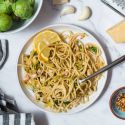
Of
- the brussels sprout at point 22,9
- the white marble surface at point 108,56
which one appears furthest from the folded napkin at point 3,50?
the brussels sprout at point 22,9

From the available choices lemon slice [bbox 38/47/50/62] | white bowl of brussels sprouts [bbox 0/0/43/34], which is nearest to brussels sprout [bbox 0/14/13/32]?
white bowl of brussels sprouts [bbox 0/0/43/34]

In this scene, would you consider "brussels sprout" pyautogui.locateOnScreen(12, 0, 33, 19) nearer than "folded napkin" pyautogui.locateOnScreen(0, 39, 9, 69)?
Yes

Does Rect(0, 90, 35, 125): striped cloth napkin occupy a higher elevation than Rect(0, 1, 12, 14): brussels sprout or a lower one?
lower

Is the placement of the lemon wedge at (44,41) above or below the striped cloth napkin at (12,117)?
above

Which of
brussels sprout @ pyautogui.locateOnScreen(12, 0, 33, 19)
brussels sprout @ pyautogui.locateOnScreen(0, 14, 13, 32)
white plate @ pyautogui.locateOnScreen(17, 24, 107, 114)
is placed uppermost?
brussels sprout @ pyautogui.locateOnScreen(12, 0, 33, 19)

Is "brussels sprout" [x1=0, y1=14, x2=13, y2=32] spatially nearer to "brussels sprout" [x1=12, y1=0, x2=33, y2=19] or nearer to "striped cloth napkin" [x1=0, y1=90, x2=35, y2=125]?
"brussels sprout" [x1=12, y1=0, x2=33, y2=19]

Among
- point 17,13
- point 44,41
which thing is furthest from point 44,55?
point 17,13

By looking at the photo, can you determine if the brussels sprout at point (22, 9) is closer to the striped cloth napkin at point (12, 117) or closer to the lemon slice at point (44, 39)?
the lemon slice at point (44, 39)
